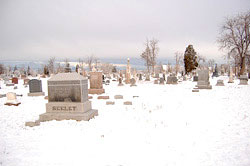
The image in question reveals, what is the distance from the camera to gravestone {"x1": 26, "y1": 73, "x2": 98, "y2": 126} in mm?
6109

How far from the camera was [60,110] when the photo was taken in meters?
6.25

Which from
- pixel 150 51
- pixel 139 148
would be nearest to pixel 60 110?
pixel 139 148

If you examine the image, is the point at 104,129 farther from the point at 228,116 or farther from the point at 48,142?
the point at 228,116

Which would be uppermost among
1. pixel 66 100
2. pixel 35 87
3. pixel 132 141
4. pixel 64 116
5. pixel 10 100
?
pixel 35 87

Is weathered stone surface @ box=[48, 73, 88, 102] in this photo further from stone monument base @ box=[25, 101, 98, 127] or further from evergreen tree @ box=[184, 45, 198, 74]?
evergreen tree @ box=[184, 45, 198, 74]

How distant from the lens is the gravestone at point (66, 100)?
6.11m

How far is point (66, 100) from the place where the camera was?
6324 mm

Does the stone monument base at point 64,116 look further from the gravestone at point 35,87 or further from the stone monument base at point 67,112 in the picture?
the gravestone at point 35,87

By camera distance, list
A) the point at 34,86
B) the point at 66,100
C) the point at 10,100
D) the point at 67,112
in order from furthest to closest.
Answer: the point at 34,86 → the point at 10,100 → the point at 66,100 → the point at 67,112

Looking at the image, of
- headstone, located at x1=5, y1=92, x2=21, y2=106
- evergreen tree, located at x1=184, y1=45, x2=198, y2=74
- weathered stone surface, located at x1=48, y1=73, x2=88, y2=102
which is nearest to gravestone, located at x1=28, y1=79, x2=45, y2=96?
headstone, located at x1=5, y1=92, x2=21, y2=106

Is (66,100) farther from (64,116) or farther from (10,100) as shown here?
(10,100)

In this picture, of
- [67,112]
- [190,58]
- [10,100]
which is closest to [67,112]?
[67,112]

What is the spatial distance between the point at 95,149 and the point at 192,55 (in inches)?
1634

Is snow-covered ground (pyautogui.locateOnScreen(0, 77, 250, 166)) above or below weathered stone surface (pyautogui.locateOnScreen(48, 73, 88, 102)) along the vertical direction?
below
